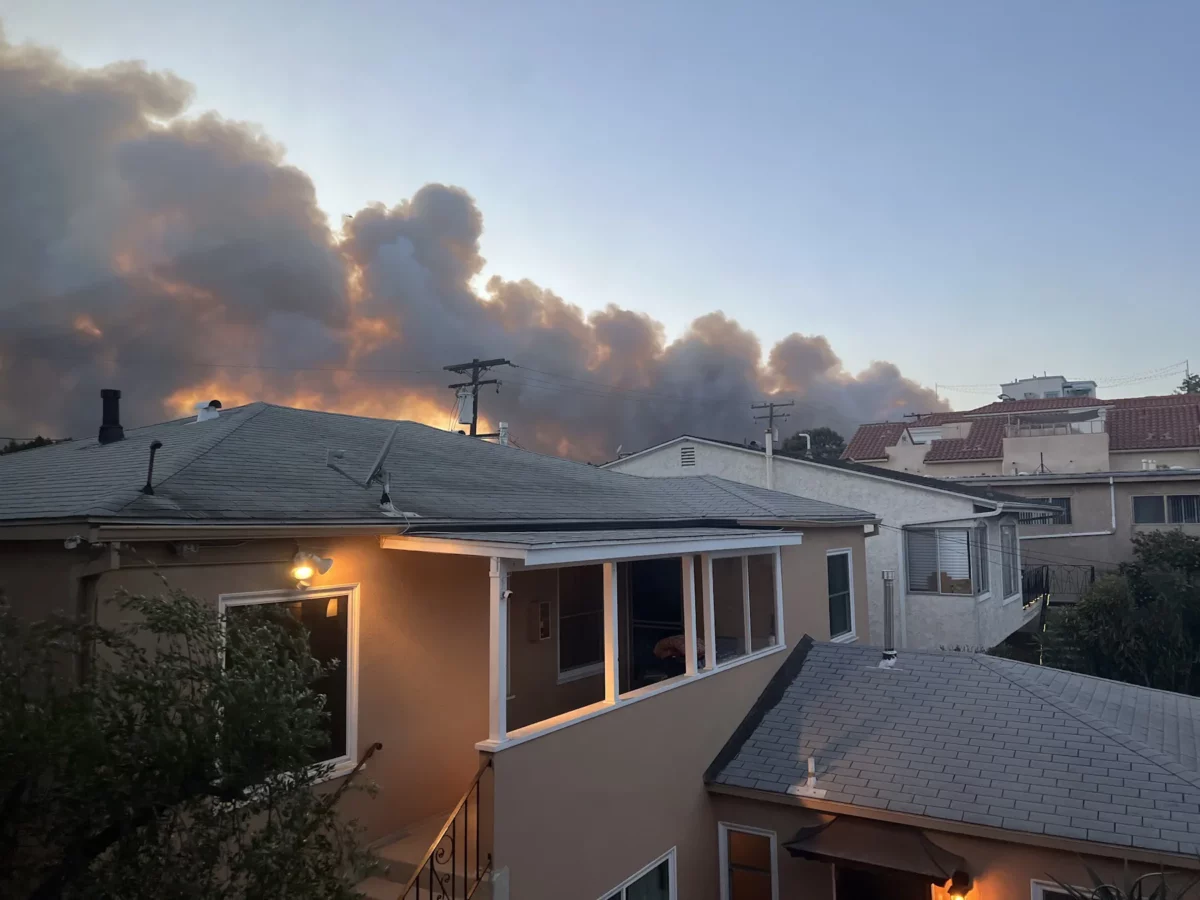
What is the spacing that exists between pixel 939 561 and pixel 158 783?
20509 millimetres

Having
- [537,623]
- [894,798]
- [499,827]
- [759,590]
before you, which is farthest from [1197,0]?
[499,827]

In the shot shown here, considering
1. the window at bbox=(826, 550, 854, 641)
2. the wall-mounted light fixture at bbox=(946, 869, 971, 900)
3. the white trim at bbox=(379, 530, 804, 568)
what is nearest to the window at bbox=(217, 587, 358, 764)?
the white trim at bbox=(379, 530, 804, 568)

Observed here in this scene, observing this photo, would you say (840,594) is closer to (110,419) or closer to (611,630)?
(611,630)

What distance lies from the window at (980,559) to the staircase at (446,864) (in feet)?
56.2

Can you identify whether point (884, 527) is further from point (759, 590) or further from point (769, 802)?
point (769, 802)

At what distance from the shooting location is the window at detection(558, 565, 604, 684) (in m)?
10.7

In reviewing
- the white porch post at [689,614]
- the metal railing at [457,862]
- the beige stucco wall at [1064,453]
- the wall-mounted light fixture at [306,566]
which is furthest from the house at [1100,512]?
the wall-mounted light fixture at [306,566]

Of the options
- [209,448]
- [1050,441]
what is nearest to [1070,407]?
[1050,441]

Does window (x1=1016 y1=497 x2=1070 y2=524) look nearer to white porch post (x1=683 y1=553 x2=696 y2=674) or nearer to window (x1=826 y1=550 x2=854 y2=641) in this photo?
window (x1=826 y1=550 x2=854 y2=641)

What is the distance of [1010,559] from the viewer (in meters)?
23.3

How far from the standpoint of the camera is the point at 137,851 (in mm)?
3109

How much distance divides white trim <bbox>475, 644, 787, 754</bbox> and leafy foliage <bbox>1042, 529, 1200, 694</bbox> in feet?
54.8

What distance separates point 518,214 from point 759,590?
14954mm

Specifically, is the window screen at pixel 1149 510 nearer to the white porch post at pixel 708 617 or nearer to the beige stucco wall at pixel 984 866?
the beige stucco wall at pixel 984 866
